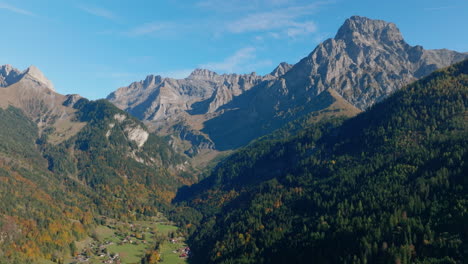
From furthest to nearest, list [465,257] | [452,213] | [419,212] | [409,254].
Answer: [419,212] < [452,213] < [409,254] < [465,257]

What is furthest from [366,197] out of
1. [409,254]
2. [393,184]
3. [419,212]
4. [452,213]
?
[409,254]

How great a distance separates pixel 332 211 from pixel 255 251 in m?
46.0

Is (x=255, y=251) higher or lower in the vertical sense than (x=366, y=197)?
lower

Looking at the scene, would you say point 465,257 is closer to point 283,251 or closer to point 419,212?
point 419,212

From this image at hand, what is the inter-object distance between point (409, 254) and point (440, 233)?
666 inches

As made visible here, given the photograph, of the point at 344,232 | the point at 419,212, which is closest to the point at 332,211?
the point at 344,232

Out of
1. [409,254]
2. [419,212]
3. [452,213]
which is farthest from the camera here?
[419,212]

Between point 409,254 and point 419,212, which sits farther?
point 419,212

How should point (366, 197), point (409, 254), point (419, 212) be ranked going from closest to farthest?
point (409, 254), point (419, 212), point (366, 197)

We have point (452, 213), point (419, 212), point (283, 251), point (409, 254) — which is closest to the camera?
point (409, 254)

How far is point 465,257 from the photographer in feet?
397

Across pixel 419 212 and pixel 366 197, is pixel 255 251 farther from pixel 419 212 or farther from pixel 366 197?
pixel 419 212

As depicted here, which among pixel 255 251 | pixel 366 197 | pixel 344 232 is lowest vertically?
pixel 255 251

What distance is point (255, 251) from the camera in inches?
7028
